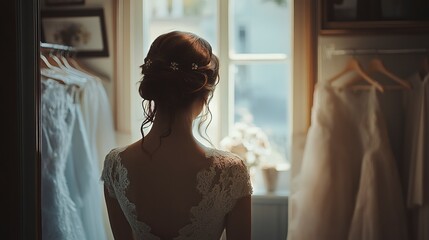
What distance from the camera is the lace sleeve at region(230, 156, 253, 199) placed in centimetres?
117

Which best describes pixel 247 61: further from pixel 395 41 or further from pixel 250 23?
pixel 395 41

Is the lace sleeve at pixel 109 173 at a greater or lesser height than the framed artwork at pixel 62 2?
lesser

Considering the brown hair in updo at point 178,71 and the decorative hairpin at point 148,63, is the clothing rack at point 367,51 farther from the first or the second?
the decorative hairpin at point 148,63

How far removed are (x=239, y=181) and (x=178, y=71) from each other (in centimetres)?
27

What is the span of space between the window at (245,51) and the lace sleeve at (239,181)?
293 millimetres

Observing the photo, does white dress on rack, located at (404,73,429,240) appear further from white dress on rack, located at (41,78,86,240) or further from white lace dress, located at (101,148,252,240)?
white dress on rack, located at (41,78,86,240)

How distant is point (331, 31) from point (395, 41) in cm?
16

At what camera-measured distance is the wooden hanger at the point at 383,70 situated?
53.8 inches

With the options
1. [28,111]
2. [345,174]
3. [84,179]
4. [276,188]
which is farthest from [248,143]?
[28,111]

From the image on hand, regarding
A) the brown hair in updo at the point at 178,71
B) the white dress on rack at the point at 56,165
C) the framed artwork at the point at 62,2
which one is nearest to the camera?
the brown hair in updo at the point at 178,71

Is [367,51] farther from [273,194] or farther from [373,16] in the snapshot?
[273,194]

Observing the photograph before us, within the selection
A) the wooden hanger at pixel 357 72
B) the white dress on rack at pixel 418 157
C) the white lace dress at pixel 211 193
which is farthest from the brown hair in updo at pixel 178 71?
the white dress on rack at pixel 418 157

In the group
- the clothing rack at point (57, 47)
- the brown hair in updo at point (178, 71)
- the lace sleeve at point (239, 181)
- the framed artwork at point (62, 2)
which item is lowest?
the lace sleeve at point (239, 181)

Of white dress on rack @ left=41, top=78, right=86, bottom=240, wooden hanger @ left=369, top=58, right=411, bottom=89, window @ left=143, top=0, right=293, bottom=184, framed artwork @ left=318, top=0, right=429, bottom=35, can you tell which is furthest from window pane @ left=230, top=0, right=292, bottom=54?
white dress on rack @ left=41, top=78, right=86, bottom=240
